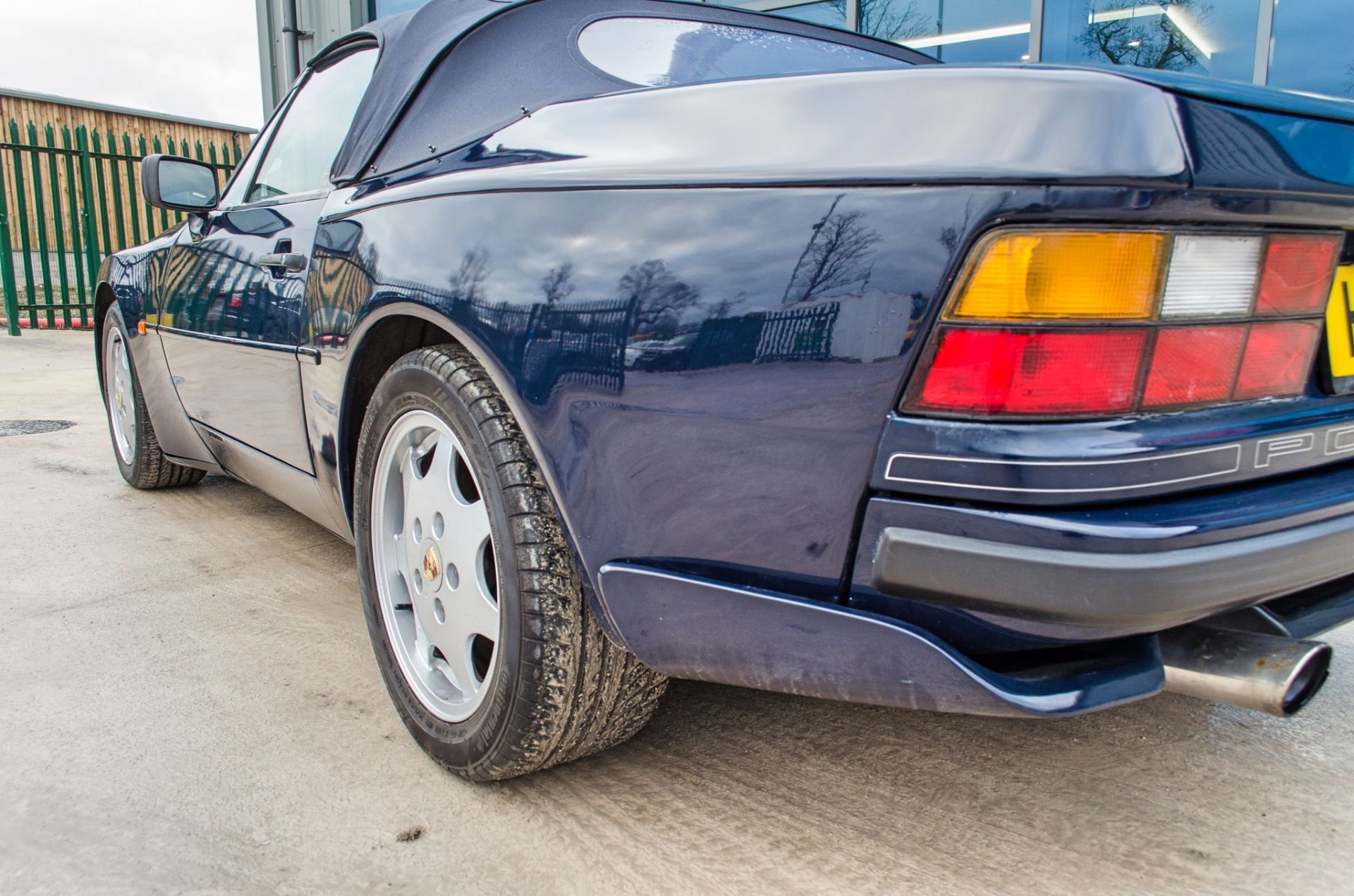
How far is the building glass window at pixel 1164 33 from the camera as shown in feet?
16.0

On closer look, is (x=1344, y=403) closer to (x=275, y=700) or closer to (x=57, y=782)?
(x=275, y=700)

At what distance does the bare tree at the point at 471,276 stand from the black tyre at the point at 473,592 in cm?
13

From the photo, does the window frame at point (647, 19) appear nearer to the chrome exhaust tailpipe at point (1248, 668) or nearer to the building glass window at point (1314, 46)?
the chrome exhaust tailpipe at point (1248, 668)

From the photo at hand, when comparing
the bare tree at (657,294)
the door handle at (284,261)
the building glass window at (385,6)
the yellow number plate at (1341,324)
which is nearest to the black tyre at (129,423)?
the door handle at (284,261)

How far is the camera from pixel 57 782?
5.53 ft

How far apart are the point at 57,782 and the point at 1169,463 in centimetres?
185

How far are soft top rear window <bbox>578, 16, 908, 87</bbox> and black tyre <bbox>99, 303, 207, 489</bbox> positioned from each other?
7.67ft

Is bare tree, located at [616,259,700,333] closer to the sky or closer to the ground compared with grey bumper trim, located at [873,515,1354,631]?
closer to the sky

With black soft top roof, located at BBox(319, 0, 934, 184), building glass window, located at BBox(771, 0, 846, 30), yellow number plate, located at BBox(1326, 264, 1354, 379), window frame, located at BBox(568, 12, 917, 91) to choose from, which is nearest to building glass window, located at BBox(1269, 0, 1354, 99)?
building glass window, located at BBox(771, 0, 846, 30)

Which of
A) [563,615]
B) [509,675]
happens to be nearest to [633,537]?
[563,615]

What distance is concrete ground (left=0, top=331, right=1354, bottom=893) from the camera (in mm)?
1437

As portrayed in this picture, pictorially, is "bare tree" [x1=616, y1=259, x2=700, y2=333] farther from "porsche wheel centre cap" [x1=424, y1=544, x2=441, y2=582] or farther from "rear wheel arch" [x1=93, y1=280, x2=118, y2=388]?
"rear wheel arch" [x1=93, y1=280, x2=118, y2=388]

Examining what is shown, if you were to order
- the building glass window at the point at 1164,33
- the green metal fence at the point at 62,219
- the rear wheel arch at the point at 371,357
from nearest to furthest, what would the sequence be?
the rear wheel arch at the point at 371,357 < the building glass window at the point at 1164,33 < the green metal fence at the point at 62,219

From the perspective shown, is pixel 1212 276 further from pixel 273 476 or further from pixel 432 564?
pixel 273 476
